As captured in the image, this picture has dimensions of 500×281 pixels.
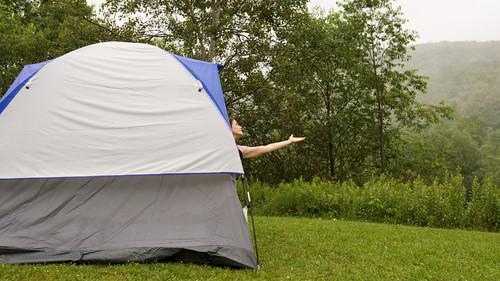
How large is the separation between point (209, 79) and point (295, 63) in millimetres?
10658

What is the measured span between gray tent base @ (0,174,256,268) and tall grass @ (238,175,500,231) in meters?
5.29

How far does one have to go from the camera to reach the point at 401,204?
9.39 m

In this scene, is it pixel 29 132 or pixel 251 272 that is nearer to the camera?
pixel 251 272

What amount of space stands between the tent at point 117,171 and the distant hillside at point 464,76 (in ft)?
66.6

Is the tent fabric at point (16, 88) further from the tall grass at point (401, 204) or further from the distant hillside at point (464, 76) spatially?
the distant hillside at point (464, 76)

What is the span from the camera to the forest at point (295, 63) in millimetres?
14883

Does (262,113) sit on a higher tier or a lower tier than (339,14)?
lower

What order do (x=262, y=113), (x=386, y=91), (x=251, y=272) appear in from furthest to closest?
(x=386, y=91)
(x=262, y=113)
(x=251, y=272)

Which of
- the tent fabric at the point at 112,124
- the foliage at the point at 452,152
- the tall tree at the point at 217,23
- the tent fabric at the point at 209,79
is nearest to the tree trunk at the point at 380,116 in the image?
the foliage at the point at 452,152

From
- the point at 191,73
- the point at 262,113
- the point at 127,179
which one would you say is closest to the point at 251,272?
the point at 127,179

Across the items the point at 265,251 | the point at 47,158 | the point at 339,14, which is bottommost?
the point at 265,251

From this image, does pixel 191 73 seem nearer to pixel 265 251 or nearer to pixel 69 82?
pixel 69 82

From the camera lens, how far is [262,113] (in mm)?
15945

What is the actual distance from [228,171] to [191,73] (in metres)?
1.34
